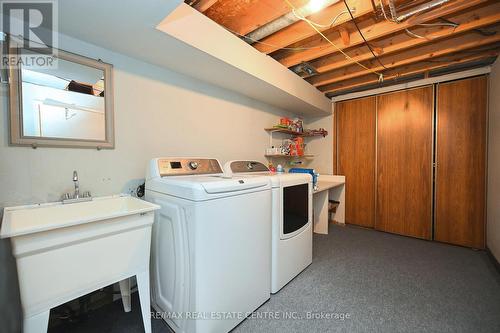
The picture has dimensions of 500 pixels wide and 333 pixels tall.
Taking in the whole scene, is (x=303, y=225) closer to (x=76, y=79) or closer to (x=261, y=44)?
(x=261, y=44)

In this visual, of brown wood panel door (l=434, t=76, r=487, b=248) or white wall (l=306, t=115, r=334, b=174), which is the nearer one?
brown wood panel door (l=434, t=76, r=487, b=248)

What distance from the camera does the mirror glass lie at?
1.31 metres

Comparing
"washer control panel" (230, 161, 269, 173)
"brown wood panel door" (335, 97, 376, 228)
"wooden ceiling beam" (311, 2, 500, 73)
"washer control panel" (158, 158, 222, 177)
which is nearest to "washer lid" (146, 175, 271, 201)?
"washer control panel" (158, 158, 222, 177)

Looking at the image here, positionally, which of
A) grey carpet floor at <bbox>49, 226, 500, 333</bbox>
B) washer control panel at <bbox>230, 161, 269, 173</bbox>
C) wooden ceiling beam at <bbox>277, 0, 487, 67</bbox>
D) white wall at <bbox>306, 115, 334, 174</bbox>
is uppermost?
wooden ceiling beam at <bbox>277, 0, 487, 67</bbox>

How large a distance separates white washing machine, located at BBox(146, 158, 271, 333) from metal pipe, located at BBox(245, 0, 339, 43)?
1380 mm

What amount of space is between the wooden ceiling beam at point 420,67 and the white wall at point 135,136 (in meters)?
1.73

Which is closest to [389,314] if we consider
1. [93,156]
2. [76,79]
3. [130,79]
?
[93,156]

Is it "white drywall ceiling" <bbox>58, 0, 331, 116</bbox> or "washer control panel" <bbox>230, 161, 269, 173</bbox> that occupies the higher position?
"white drywall ceiling" <bbox>58, 0, 331, 116</bbox>

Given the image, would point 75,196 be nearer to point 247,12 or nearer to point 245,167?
point 245,167

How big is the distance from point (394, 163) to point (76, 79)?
386 centimetres

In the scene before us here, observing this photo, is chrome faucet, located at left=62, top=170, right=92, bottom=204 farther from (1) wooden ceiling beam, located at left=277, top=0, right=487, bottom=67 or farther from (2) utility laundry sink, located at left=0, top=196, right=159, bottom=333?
(1) wooden ceiling beam, located at left=277, top=0, right=487, bottom=67

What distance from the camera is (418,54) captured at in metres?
2.30

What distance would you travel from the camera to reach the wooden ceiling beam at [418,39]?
1688 millimetres

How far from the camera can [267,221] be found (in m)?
1.62
